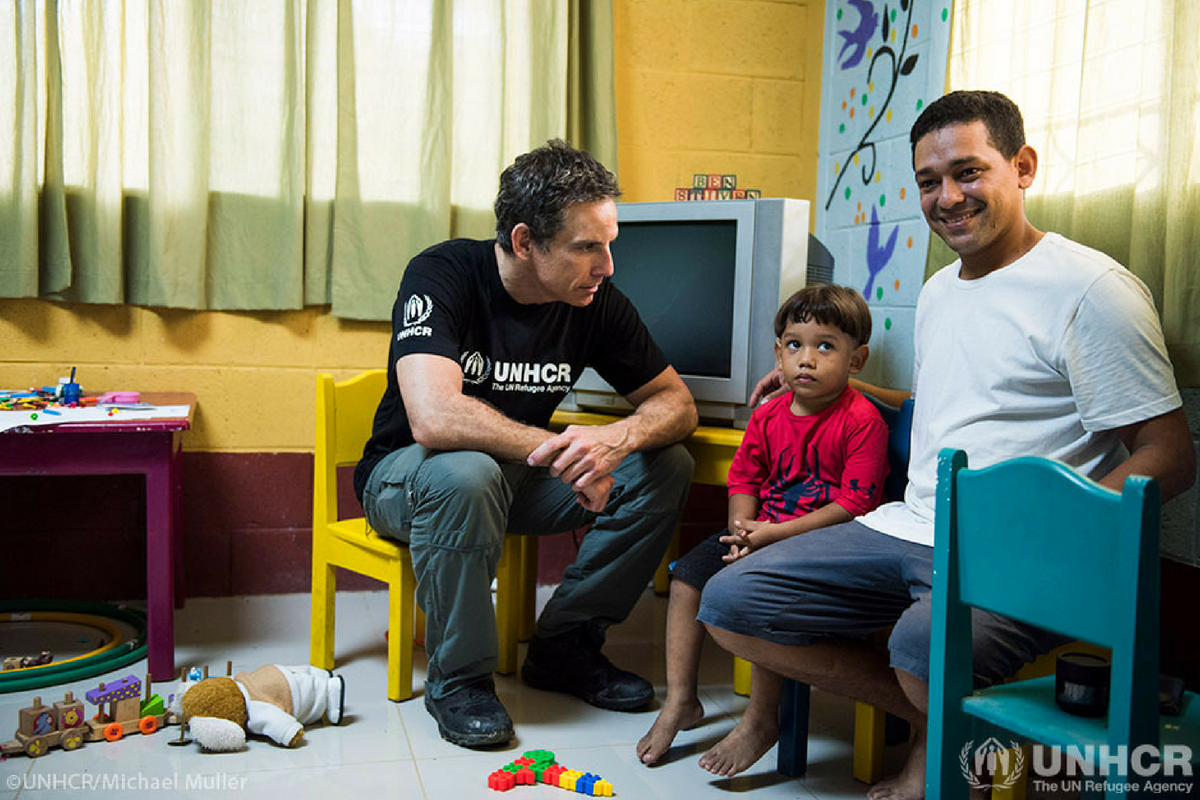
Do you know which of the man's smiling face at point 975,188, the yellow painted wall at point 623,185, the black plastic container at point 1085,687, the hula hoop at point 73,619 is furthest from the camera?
the yellow painted wall at point 623,185

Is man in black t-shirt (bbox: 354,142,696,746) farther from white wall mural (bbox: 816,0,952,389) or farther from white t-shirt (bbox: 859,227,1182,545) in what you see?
white wall mural (bbox: 816,0,952,389)

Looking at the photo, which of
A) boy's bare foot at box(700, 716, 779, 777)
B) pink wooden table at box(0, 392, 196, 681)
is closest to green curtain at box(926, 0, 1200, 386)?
boy's bare foot at box(700, 716, 779, 777)

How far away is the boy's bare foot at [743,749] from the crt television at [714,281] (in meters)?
0.79

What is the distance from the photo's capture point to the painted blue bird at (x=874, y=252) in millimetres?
2771

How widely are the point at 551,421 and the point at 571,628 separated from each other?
1.77 ft

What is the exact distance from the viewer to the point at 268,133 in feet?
9.20

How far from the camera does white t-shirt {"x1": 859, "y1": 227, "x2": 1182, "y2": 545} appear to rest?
150cm

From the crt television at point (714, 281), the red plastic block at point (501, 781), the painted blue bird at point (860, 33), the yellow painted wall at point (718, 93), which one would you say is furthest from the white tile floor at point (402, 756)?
the painted blue bird at point (860, 33)

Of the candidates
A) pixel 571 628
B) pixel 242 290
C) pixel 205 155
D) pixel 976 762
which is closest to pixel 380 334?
pixel 242 290

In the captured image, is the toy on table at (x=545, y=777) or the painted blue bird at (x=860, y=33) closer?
the toy on table at (x=545, y=777)

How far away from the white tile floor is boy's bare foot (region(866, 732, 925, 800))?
0.08m

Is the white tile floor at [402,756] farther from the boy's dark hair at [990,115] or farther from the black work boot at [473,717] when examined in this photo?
the boy's dark hair at [990,115]

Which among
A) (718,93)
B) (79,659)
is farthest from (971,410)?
(79,659)

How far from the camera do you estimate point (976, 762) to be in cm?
140
